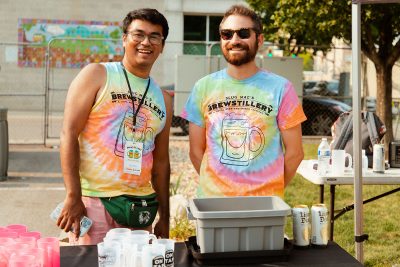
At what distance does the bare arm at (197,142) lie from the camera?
3.57 m

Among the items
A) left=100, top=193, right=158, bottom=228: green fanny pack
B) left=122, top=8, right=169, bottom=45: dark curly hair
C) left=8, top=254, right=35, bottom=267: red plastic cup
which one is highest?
left=122, top=8, right=169, bottom=45: dark curly hair

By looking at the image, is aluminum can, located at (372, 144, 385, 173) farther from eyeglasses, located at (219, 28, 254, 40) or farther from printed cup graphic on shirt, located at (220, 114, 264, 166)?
eyeglasses, located at (219, 28, 254, 40)

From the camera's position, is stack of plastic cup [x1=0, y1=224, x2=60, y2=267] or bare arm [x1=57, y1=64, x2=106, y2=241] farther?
bare arm [x1=57, y1=64, x2=106, y2=241]

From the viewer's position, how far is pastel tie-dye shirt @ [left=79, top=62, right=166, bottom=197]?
3260 mm

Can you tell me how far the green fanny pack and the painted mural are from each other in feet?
60.3

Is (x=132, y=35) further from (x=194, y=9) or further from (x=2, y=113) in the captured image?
(x=194, y=9)

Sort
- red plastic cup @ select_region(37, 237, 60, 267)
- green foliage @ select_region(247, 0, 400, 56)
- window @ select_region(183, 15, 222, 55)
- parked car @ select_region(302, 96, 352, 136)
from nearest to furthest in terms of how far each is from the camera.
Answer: red plastic cup @ select_region(37, 237, 60, 267), green foliage @ select_region(247, 0, 400, 56), parked car @ select_region(302, 96, 352, 136), window @ select_region(183, 15, 222, 55)

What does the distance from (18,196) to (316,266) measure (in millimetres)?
6491

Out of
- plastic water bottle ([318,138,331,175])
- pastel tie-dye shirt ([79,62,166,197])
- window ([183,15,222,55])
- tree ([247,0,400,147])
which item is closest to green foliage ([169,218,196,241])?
plastic water bottle ([318,138,331,175])

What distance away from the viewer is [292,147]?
11.5ft

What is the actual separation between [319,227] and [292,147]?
0.59m

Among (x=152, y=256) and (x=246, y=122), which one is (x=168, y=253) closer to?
(x=152, y=256)

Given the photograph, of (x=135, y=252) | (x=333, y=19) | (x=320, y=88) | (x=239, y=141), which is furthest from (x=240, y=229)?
(x=320, y=88)

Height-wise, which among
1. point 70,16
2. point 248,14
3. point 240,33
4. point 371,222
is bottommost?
point 371,222
